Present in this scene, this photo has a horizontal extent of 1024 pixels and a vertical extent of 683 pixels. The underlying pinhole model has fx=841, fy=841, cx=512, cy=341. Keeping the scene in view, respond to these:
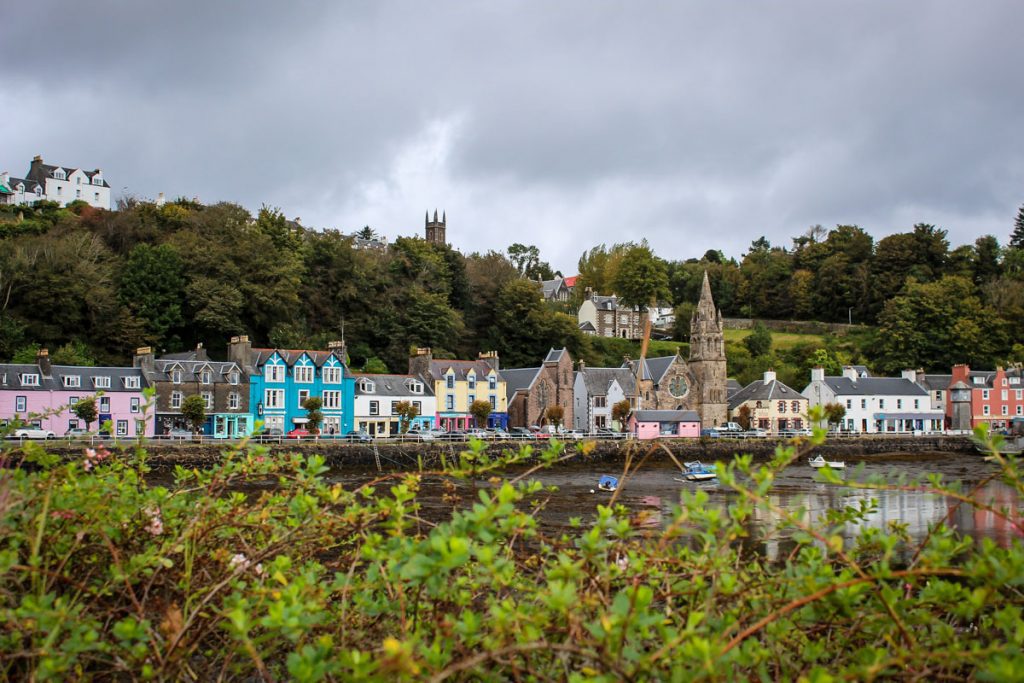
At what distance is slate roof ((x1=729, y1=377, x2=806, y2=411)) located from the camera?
247ft

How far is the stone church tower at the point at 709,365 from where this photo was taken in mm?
74812

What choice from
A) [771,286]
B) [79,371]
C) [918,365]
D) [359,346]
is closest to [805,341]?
[918,365]

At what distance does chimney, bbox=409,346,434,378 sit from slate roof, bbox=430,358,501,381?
432mm

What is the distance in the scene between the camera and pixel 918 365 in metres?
89.6

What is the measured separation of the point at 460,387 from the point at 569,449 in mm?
13610

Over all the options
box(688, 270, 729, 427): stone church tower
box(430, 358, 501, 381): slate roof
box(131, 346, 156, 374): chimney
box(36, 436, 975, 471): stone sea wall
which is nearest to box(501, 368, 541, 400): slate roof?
box(430, 358, 501, 381): slate roof

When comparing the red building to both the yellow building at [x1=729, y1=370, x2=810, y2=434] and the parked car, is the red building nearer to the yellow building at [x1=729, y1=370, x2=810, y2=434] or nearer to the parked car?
the yellow building at [x1=729, y1=370, x2=810, y2=434]

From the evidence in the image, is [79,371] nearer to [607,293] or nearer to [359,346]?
[359,346]

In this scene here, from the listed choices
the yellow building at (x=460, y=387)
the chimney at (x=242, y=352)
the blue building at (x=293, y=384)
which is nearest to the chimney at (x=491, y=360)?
the yellow building at (x=460, y=387)

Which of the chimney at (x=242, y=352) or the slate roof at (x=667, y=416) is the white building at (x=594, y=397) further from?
the chimney at (x=242, y=352)

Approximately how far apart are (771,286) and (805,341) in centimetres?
2047

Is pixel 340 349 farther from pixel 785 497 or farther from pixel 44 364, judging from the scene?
pixel 785 497

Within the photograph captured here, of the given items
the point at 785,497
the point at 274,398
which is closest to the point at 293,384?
the point at 274,398

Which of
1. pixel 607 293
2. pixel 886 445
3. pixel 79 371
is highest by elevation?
pixel 607 293
